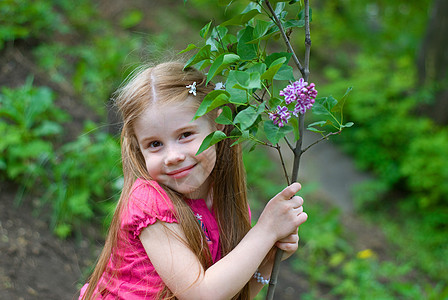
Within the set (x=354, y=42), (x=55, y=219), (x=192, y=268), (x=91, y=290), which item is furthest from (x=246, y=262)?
(x=354, y=42)

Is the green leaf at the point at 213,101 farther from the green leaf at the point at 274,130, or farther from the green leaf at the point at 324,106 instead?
the green leaf at the point at 324,106

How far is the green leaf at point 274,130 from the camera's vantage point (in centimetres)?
116

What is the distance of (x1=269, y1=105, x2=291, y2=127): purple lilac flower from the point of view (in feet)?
3.86

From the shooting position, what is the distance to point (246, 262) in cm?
140

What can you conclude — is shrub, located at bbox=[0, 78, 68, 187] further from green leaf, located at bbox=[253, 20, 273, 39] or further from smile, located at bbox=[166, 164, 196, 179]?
green leaf, located at bbox=[253, 20, 273, 39]

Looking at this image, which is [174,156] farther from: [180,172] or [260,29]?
[260,29]

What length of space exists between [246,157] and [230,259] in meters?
3.68

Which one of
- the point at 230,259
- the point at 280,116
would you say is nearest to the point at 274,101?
the point at 280,116

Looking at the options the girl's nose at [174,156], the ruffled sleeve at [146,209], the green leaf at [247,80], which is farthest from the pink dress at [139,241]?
the green leaf at [247,80]

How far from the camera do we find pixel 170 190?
1.55m

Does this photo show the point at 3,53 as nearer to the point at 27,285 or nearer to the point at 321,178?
the point at 27,285

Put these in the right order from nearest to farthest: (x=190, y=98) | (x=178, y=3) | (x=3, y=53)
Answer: (x=190, y=98)
(x=3, y=53)
(x=178, y=3)

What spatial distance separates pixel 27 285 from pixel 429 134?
496 centimetres

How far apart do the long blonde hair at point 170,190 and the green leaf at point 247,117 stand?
0.38m
